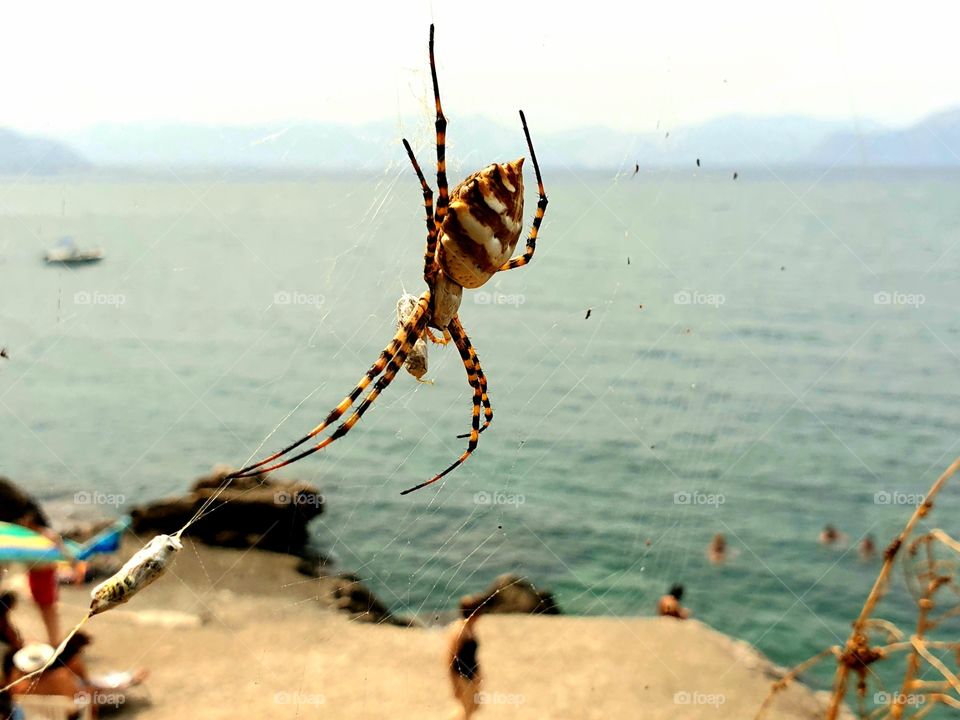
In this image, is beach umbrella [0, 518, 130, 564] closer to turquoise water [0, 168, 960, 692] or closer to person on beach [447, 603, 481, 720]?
turquoise water [0, 168, 960, 692]

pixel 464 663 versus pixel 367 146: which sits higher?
pixel 367 146

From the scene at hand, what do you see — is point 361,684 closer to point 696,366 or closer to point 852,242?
point 696,366

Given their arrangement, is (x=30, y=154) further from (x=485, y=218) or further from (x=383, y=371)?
(x=485, y=218)

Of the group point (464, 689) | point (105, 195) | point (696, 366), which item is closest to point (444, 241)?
point (464, 689)

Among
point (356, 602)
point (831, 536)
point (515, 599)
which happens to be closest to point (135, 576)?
point (356, 602)

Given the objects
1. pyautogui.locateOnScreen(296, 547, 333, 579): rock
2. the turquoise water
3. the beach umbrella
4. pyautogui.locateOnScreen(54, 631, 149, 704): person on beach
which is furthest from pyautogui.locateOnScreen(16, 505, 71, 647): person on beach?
pyautogui.locateOnScreen(296, 547, 333, 579): rock
